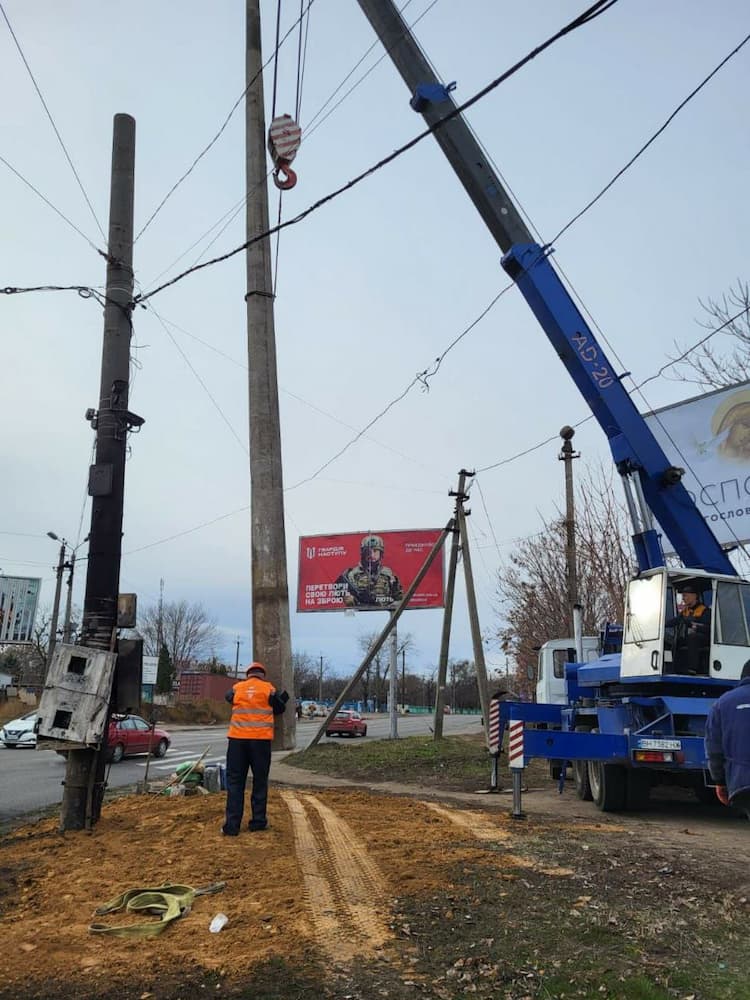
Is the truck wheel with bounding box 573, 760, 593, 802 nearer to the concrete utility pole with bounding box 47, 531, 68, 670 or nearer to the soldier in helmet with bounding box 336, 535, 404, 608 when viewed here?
the soldier in helmet with bounding box 336, 535, 404, 608

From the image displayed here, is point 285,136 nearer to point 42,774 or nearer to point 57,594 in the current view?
point 42,774

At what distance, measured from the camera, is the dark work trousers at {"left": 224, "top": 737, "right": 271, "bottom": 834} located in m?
7.88

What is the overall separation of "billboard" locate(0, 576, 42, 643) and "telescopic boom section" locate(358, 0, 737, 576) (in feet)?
178

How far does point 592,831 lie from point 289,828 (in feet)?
10.4

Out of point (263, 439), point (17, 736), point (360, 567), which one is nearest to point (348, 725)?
point (360, 567)

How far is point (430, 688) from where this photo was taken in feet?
456

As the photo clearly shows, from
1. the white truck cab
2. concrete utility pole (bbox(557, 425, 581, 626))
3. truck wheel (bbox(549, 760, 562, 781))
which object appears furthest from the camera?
concrete utility pole (bbox(557, 425, 581, 626))

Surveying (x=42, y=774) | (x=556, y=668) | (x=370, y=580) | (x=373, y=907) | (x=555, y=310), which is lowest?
(x=42, y=774)

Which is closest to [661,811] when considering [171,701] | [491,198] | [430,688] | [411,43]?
[491,198]

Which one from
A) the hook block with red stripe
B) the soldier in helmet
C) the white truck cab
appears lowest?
the white truck cab

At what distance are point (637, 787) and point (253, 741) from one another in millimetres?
5612

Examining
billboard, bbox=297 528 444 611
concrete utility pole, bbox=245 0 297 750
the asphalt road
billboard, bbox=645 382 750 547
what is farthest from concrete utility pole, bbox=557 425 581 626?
the asphalt road

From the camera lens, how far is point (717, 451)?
16766mm

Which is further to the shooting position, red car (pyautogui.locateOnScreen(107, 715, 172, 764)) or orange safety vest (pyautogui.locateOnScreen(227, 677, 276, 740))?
red car (pyautogui.locateOnScreen(107, 715, 172, 764))
